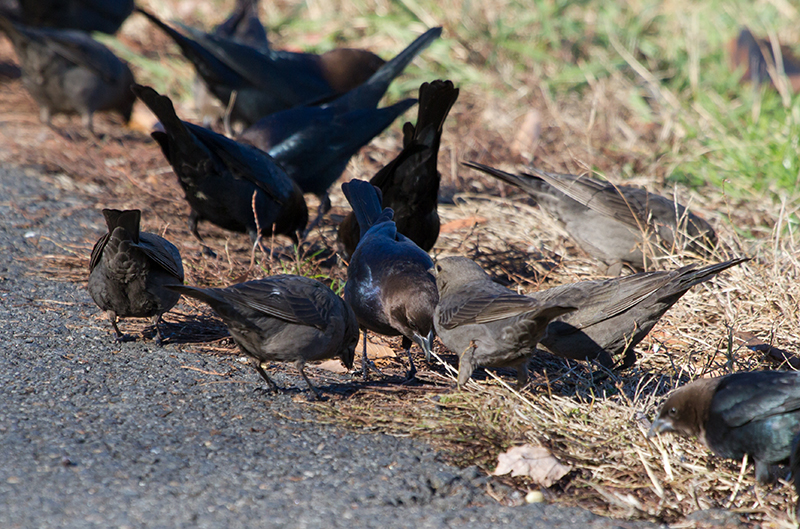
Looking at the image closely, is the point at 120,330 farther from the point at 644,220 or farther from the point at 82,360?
the point at 644,220

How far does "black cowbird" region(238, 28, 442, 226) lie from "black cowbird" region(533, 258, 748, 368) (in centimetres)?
282

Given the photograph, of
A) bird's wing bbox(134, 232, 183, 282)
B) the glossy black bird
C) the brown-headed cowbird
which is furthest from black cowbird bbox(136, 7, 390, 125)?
the brown-headed cowbird

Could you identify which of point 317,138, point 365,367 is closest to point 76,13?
point 317,138

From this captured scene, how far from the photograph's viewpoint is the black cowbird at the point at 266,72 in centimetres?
739

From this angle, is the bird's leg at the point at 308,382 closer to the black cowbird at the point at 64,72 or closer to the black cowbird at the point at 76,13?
the black cowbird at the point at 64,72

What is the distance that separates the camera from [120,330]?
4.29 meters

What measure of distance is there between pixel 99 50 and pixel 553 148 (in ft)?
17.1

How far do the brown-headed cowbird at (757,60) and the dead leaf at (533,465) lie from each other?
24.8 ft

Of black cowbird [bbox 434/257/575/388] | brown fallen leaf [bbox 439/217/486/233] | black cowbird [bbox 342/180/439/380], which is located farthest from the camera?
brown fallen leaf [bbox 439/217/486/233]

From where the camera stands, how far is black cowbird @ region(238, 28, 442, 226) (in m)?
6.39

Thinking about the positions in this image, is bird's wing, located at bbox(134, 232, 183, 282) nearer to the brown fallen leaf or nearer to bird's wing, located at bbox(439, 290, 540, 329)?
bird's wing, located at bbox(439, 290, 540, 329)

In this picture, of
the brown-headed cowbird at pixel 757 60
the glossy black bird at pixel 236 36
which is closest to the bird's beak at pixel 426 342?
the glossy black bird at pixel 236 36

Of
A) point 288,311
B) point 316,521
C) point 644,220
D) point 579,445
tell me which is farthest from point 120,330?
point 644,220

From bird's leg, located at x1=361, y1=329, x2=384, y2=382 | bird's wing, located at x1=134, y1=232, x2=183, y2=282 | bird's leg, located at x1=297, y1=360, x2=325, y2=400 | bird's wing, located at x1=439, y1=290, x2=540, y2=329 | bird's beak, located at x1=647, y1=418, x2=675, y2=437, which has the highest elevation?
bird's wing, located at x1=439, y1=290, x2=540, y2=329
